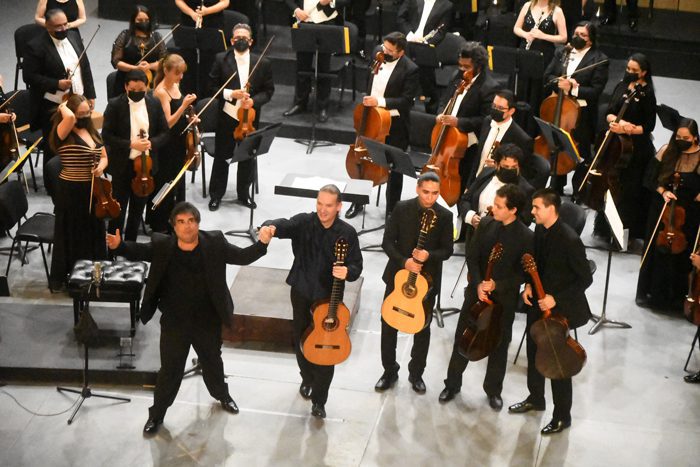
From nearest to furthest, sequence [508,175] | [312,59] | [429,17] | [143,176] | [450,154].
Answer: [508,175]
[143,176]
[450,154]
[429,17]
[312,59]

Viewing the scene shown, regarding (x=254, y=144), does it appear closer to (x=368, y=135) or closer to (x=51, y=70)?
(x=368, y=135)

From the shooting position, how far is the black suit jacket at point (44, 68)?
9.62 meters

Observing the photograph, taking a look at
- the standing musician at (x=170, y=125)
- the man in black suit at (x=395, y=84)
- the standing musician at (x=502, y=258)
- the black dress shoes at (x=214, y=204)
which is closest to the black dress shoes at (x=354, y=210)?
the man in black suit at (x=395, y=84)

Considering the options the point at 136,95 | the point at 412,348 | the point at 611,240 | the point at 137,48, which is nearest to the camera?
the point at 412,348

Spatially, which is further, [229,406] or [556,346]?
[229,406]

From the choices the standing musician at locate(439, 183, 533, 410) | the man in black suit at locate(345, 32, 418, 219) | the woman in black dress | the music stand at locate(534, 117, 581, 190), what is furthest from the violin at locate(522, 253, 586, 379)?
the woman in black dress

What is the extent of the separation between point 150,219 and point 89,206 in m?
1.09

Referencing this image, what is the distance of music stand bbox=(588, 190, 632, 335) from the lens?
767cm

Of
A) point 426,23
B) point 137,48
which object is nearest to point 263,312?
point 137,48

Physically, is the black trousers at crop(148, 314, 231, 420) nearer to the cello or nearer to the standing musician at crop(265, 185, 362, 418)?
the standing musician at crop(265, 185, 362, 418)

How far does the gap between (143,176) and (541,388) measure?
11.3 feet

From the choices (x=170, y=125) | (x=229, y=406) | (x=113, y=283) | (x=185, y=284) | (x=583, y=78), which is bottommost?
(x=229, y=406)

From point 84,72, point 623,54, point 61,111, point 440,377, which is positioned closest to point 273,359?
point 440,377

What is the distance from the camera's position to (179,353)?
6.70 meters
